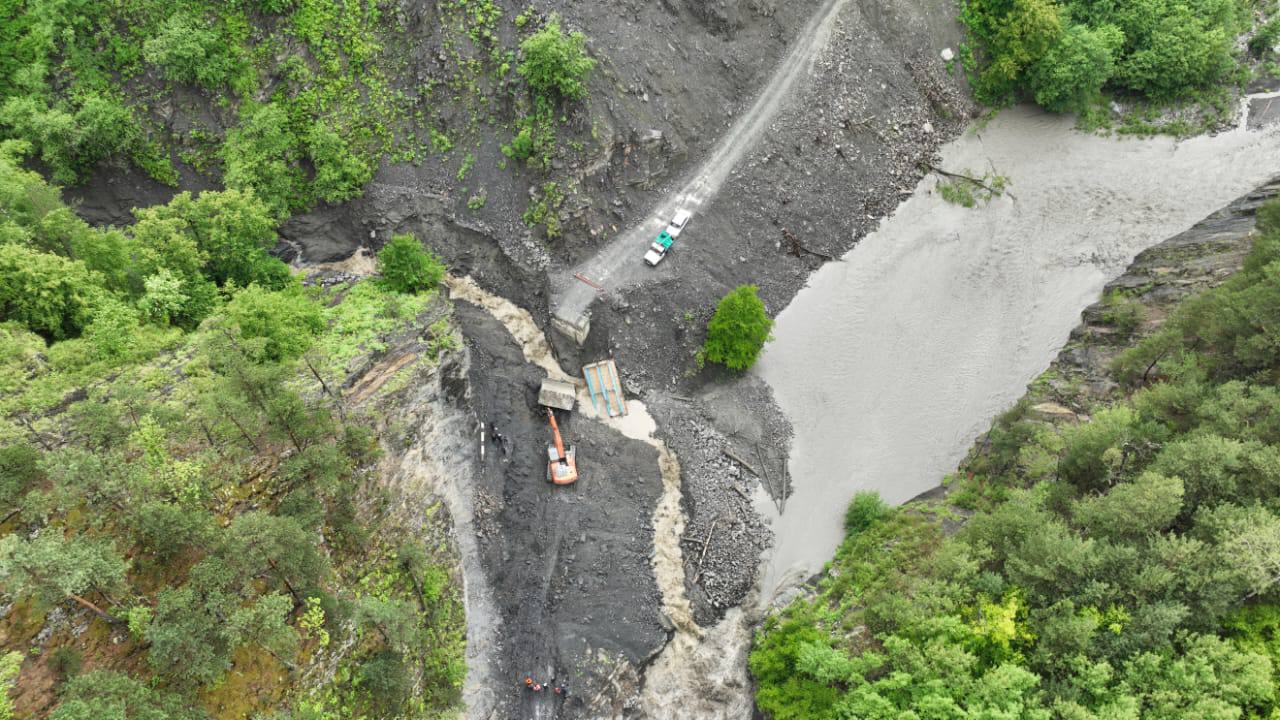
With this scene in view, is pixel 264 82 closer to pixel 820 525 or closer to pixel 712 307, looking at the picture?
pixel 712 307

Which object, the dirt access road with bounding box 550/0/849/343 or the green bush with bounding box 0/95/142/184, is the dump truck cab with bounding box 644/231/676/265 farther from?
the green bush with bounding box 0/95/142/184

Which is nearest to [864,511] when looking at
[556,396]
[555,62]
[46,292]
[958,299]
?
[958,299]

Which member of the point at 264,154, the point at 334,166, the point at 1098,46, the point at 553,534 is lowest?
the point at 1098,46

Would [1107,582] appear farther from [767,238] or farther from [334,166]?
[334,166]

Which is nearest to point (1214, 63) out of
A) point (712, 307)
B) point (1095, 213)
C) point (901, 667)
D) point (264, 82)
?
point (1095, 213)

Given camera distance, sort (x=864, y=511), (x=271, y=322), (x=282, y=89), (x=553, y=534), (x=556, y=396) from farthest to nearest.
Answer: (x=282, y=89) → (x=556, y=396) → (x=864, y=511) → (x=553, y=534) → (x=271, y=322)

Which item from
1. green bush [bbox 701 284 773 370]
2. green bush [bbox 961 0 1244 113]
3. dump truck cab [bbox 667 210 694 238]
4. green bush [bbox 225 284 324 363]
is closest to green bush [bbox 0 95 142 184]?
green bush [bbox 225 284 324 363]
